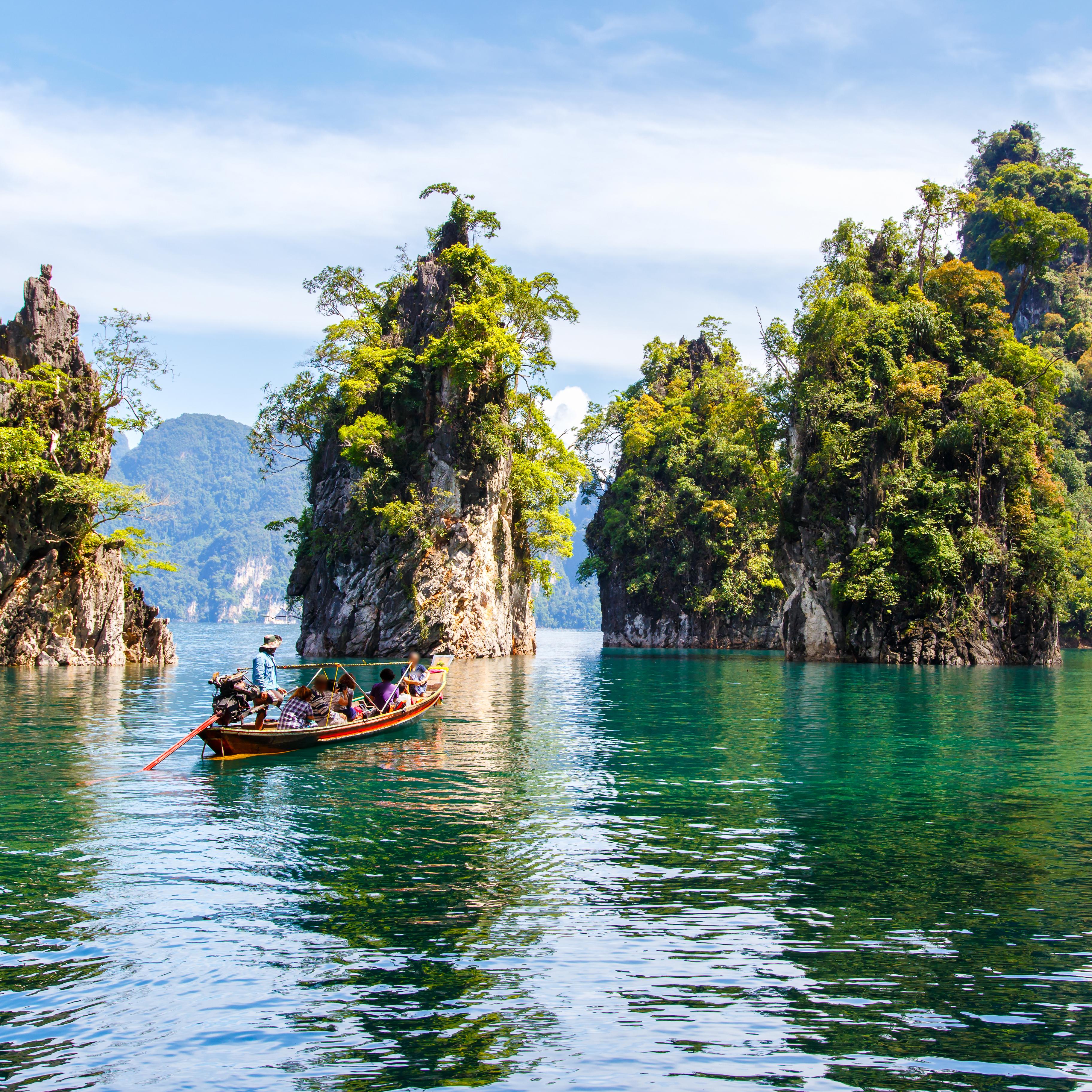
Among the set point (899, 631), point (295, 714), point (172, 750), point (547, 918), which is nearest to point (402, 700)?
point (295, 714)

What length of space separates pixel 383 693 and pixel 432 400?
3261 cm

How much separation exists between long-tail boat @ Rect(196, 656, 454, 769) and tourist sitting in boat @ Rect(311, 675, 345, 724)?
125 millimetres

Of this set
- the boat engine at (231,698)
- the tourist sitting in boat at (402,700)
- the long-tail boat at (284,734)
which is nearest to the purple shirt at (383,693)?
the tourist sitting in boat at (402,700)

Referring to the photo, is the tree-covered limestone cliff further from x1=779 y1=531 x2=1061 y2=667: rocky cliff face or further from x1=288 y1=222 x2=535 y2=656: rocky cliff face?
x1=779 y1=531 x2=1061 y2=667: rocky cliff face

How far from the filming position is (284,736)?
17.9 metres

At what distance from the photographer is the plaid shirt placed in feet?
60.1

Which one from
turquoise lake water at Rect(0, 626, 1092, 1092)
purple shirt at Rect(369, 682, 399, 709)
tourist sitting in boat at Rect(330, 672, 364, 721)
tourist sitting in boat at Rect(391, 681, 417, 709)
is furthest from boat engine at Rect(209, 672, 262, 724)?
tourist sitting in boat at Rect(391, 681, 417, 709)

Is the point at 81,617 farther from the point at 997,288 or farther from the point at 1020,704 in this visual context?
the point at 997,288

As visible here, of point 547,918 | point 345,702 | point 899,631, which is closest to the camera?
point 547,918

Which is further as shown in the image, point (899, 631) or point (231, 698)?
point (899, 631)

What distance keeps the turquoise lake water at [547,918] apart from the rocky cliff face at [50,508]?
65.9 feet

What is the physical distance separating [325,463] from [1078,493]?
54.5 m

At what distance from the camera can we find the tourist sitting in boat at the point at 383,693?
21609 millimetres

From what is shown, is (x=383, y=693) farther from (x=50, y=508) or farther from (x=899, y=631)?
(x=899, y=631)
